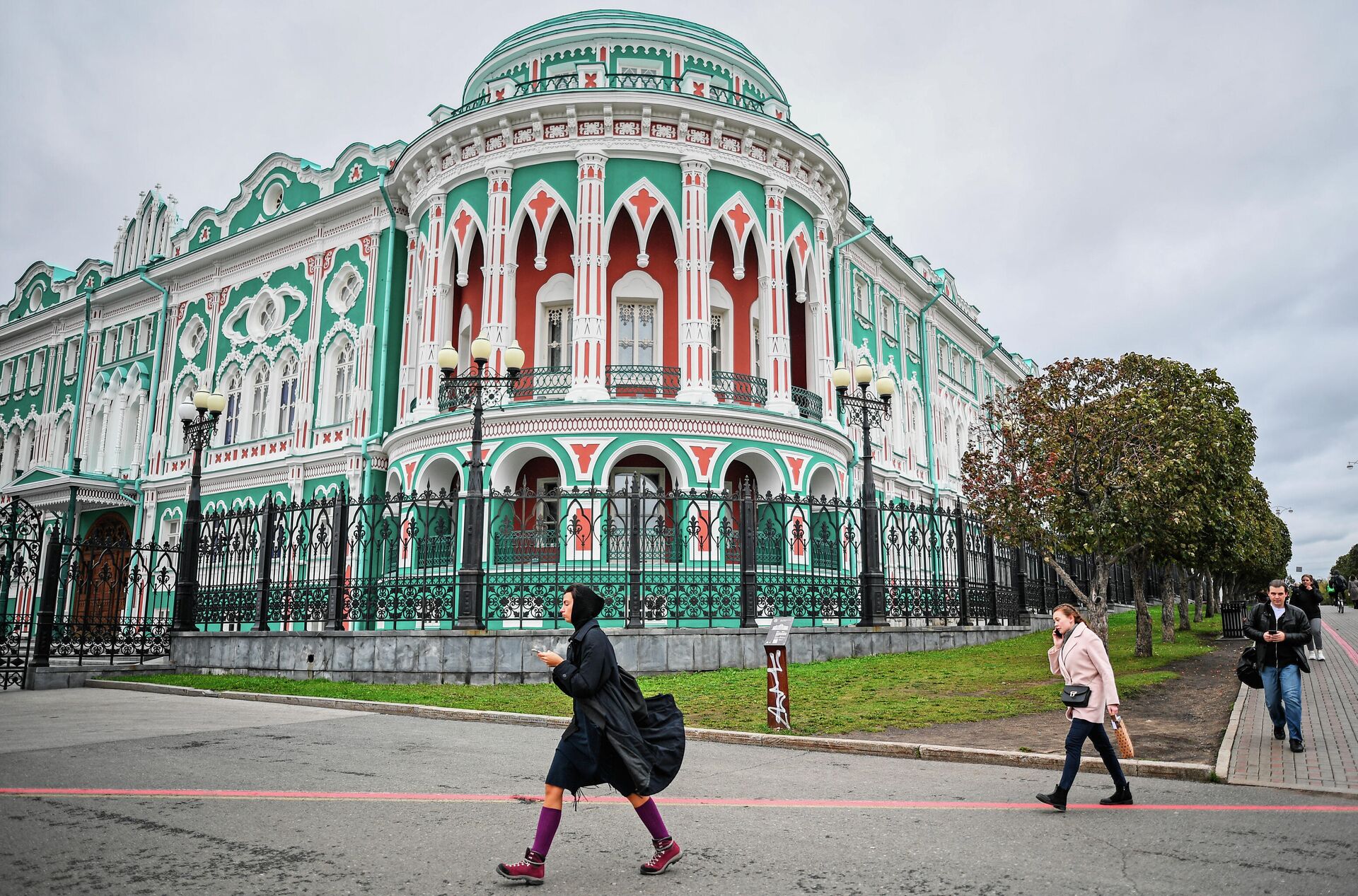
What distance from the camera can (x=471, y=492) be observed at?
14.7 meters

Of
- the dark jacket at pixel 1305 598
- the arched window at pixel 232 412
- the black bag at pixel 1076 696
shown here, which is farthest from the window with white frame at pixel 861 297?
the black bag at pixel 1076 696

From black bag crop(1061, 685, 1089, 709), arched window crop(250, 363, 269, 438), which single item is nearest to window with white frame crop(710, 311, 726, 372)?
arched window crop(250, 363, 269, 438)

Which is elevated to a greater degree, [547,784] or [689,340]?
[689,340]

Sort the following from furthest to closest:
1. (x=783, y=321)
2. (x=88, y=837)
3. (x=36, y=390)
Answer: (x=36, y=390), (x=783, y=321), (x=88, y=837)

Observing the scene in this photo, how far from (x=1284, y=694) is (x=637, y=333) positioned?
1607 centimetres

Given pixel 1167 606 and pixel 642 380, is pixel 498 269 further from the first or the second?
pixel 1167 606

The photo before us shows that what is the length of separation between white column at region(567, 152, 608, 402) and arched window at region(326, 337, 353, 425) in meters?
8.35

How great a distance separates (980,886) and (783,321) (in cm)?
1858

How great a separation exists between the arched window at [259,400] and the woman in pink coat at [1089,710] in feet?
86.7

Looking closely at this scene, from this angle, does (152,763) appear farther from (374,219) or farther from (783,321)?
(374,219)

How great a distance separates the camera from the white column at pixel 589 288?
811 inches

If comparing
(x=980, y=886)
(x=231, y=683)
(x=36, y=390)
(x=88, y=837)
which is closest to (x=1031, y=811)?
(x=980, y=886)

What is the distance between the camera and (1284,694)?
27.9 ft

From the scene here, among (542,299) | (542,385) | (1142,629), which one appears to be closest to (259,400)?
(542,299)
